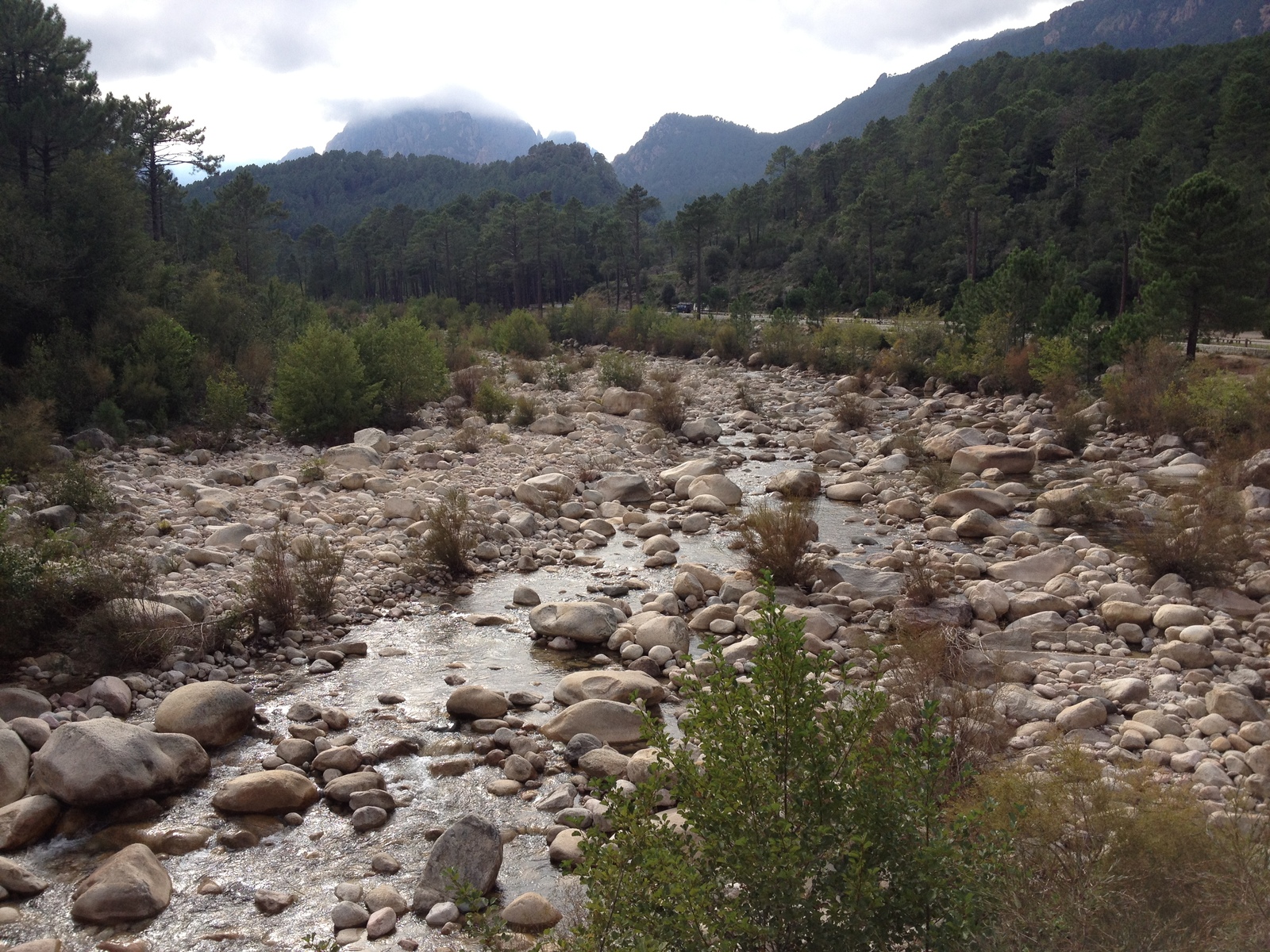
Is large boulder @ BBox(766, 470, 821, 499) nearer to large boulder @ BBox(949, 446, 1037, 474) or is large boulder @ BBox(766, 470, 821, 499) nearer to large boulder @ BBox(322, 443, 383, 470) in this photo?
large boulder @ BBox(949, 446, 1037, 474)

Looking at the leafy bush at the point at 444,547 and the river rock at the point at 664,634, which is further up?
the leafy bush at the point at 444,547

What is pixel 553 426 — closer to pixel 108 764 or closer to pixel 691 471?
pixel 691 471

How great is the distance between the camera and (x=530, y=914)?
426cm

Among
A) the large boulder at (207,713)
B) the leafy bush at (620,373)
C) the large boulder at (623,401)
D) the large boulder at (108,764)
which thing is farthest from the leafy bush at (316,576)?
the leafy bush at (620,373)

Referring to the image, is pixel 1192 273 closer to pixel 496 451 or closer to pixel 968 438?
pixel 968 438

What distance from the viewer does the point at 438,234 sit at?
6444 cm

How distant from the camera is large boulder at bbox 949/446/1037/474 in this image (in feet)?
47.1

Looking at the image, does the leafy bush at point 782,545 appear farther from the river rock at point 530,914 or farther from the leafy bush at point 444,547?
the river rock at point 530,914

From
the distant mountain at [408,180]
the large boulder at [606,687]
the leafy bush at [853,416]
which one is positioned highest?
the distant mountain at [408,180]

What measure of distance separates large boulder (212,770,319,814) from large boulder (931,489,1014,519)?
9534 mm

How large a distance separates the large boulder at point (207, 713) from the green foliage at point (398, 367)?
1169 centimetres

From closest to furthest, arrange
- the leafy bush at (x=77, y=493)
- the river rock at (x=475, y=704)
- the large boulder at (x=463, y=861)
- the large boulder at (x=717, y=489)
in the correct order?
1. the large boulder at (x=463, y=861)
2. the river rock at (x=475, y=704)
3. the leafy bush at (x=77, y=493)
4. the large boulder at (x=717, y=489)

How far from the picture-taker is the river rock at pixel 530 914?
4234mm

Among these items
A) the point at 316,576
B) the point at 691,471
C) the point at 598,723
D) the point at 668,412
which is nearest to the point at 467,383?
the point at 668,412
